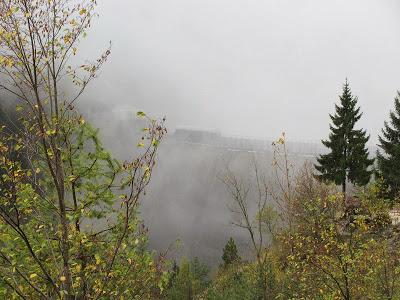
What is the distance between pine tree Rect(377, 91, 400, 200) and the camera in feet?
111

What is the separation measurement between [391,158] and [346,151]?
515 centimetres

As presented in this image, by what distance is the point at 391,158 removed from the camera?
116 feet

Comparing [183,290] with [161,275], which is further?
[183,290]

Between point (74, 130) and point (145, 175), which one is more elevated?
point (74, 130)

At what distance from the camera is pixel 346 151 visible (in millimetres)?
39594

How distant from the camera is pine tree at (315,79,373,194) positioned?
38.5 meters

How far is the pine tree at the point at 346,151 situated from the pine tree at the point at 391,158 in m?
2.24

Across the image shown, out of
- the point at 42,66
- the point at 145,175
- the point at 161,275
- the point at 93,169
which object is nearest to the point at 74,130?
the point at 93,169

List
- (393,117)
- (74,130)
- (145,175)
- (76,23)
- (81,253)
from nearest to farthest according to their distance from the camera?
(145,175) → (76,23) → (81,253) → (74,130) → (393,117)

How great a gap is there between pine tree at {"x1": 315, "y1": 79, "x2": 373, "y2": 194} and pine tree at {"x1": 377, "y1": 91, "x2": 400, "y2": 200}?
2239mm

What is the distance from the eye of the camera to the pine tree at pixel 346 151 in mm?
38469

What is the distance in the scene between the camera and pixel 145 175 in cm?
442

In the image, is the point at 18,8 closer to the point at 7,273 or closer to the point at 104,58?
the point at 104,58

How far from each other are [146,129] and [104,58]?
169 cm
